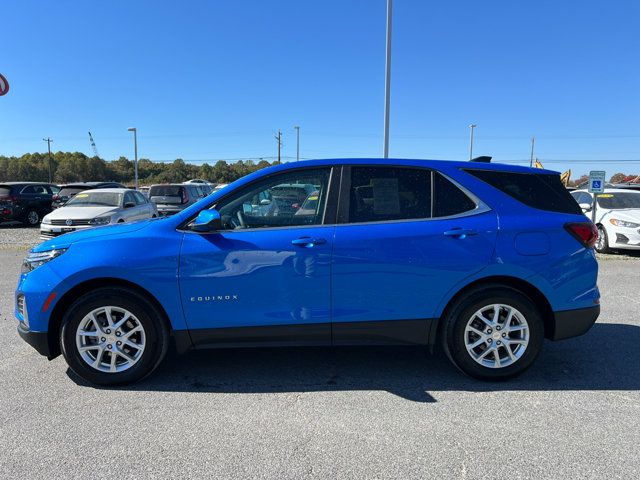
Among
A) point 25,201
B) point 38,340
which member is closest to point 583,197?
point 38,340

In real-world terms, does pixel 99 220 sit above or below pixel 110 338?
above

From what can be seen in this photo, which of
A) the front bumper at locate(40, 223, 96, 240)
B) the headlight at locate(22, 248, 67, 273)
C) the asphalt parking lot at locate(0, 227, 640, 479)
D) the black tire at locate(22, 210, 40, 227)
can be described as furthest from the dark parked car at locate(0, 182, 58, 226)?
the headlight at locate(22, 248, 67, 273)

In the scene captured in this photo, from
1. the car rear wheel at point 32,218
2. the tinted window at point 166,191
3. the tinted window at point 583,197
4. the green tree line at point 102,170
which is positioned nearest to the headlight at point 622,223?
the tinted window at point 583,197

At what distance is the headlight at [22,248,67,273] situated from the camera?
3568 mm

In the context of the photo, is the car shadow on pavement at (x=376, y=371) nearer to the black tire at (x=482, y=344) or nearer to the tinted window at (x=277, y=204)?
the black tire at (x=482, y=344)

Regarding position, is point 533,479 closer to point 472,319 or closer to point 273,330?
point 472,319

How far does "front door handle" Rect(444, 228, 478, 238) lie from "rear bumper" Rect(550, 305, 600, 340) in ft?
3.24

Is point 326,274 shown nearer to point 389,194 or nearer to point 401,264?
point 401,264

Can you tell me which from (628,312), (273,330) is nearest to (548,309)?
(273,330)

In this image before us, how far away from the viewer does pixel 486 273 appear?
3572 mm

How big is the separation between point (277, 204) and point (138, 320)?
4.63 ft

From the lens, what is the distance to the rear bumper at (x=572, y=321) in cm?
369

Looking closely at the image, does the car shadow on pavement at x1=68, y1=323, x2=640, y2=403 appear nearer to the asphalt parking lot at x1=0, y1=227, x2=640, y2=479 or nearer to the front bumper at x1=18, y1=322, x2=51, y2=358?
the asphalt parking lot at x1=0, y1=227, x2=640, y2=479

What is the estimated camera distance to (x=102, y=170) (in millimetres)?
87688
